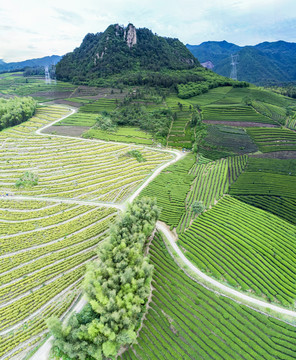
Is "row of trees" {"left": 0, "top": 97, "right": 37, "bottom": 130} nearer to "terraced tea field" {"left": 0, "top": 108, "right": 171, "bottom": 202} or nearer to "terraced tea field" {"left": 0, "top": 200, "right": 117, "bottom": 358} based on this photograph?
"terraced tea field" {"left": 0, "top": 108, "right": 171, "bottom": 202}

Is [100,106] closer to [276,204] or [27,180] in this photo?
[27,180]

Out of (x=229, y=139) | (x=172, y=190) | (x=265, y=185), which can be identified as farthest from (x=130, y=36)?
(x=265, y=185)

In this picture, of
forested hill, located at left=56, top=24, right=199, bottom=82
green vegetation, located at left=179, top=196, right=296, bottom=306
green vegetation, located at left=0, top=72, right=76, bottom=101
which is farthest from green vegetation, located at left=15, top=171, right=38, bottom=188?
forested hill, located at left=56, top=24, right=199, bottom=82

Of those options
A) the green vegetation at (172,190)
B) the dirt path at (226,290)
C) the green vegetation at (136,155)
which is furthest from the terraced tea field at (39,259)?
the green vegetation at (136,155)

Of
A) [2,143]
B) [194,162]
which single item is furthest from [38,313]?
[2,143]

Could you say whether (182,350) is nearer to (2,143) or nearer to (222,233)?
(222,233)
